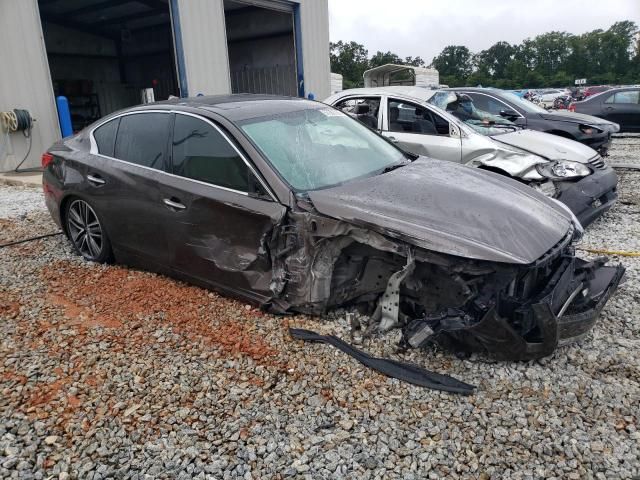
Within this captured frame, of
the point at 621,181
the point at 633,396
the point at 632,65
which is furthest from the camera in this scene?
the point at 632,65

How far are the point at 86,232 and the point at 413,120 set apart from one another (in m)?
4.22

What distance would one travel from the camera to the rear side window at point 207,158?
3484 mm

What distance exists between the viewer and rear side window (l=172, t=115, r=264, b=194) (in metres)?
3.48

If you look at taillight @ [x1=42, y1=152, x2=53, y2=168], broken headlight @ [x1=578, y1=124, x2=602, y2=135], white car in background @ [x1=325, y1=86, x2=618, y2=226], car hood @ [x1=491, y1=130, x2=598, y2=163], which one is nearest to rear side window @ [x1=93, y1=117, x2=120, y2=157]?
taillight @ [x1=42, y1=152, x2=53, y2=168]

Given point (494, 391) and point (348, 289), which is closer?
point (494, 391)

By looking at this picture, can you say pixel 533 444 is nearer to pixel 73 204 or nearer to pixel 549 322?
pixel 549 322

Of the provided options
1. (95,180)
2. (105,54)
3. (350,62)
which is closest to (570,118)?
(95,180)

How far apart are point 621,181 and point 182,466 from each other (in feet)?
27.5

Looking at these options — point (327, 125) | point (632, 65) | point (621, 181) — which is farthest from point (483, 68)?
point (327, 125)

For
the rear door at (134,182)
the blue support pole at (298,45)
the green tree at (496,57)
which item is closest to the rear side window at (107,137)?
the rear door at (134,182)

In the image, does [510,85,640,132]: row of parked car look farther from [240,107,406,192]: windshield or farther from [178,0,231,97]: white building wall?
[240,107,406,192]: windshield

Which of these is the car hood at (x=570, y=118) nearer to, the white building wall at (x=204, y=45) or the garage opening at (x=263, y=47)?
the white building wall at (x=204, y=45)

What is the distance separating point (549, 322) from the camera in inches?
104

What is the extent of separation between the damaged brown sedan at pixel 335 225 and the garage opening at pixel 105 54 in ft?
46.8
